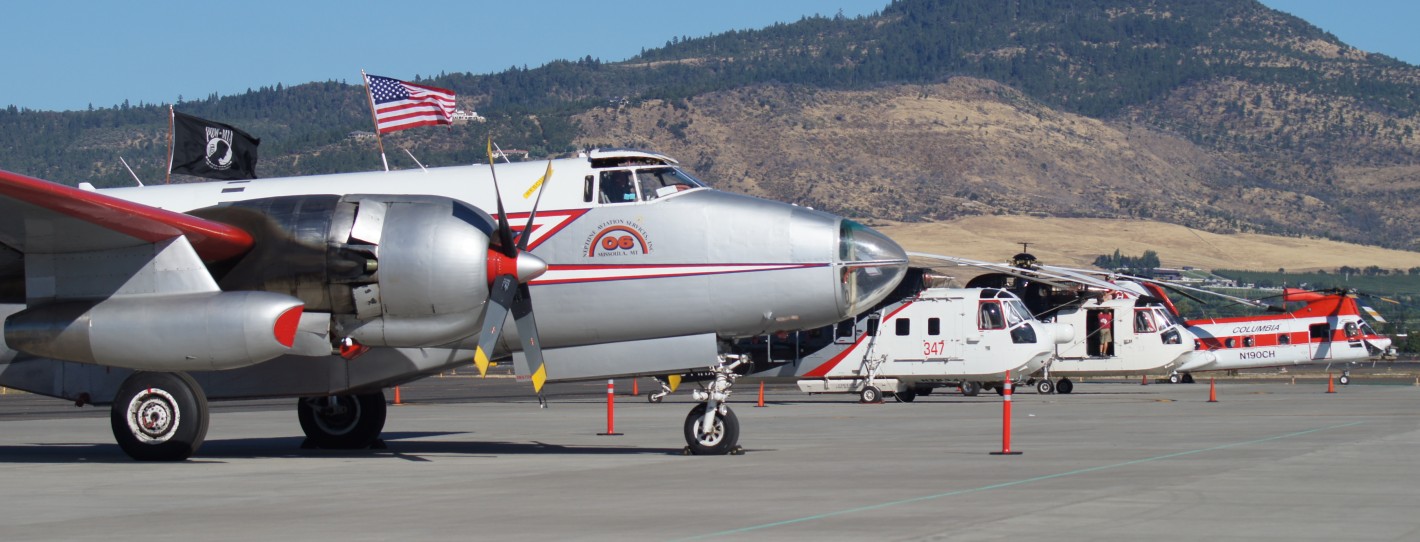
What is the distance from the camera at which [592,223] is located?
60.5ft

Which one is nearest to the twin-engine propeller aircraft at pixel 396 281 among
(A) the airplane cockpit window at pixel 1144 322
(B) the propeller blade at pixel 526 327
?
(B) the propeller blade at pixel 526 327

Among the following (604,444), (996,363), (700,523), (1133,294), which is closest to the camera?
(700,523)

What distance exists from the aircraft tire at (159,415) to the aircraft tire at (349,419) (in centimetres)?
339

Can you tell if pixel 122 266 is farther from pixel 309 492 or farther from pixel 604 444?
pixel 604 444

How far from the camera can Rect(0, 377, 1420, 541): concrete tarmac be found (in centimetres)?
1177

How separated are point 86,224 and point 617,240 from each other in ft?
19.3

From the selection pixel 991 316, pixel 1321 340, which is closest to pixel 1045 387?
pixel 991 316

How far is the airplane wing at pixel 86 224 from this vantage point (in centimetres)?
1590

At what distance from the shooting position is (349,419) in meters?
21.4

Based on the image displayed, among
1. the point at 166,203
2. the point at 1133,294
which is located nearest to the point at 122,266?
the point at 166,203

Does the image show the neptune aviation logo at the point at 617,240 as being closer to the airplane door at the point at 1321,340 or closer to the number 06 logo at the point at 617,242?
the number 06 logo at the point at 617,242

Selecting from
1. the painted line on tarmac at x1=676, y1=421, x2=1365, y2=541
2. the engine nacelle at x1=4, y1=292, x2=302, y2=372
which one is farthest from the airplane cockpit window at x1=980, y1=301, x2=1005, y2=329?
the engine nacelle at x1=4, y1=292, x2=302, y2=372

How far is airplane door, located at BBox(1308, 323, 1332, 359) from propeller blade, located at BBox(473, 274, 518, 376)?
3849 centimetres

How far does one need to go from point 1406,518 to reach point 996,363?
911 inches
